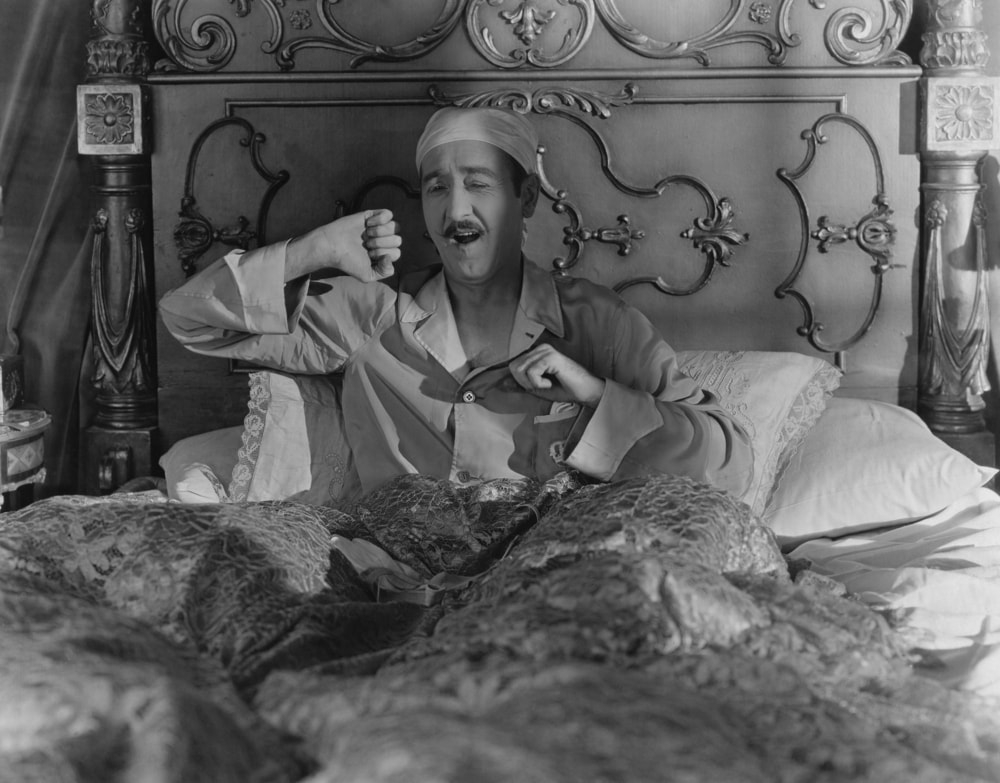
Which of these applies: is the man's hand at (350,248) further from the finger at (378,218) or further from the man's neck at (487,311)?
the man's neck at (487,311)

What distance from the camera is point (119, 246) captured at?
254 cm

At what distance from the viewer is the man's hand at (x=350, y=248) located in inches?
82.0

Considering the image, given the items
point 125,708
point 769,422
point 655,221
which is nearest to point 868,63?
point 655,221

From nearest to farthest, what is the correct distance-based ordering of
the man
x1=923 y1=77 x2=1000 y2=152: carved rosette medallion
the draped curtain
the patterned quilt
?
the patterned quilt < the man < x1=923 y1=77 x2=1000 y2=152: carved rosette medallion < the draped curtain

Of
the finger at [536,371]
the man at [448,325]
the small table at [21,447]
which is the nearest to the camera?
the finger at [536,371]

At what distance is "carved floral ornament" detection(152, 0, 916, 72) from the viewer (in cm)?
249

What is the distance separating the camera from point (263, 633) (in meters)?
1.28

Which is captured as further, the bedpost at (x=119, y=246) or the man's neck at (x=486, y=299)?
the bedpost at (x=119, y=246)

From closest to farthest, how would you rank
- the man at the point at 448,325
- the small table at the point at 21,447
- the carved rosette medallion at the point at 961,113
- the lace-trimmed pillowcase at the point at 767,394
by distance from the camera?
the man at the point at 448,325, the lace-trimmed pillowcase at the point at 767,394, the small table at the point at 21,447, the carved rosette medallion at the point at 961,113

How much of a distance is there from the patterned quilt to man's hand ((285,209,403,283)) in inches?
23.4

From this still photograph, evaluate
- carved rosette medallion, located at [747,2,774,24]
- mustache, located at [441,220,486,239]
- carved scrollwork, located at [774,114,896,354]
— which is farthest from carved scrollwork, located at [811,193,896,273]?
mustache, located at [441,220,486,239]

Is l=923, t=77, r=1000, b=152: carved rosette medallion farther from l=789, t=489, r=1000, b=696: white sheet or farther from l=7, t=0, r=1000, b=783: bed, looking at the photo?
l=789, t=489, r=1000, b=696: white sheet

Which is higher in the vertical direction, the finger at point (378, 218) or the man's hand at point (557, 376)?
the finger at point (378, 218)

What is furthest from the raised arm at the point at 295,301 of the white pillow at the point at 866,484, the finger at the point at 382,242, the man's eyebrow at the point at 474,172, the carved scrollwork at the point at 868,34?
the carved scrollwork at the point at 868,34
